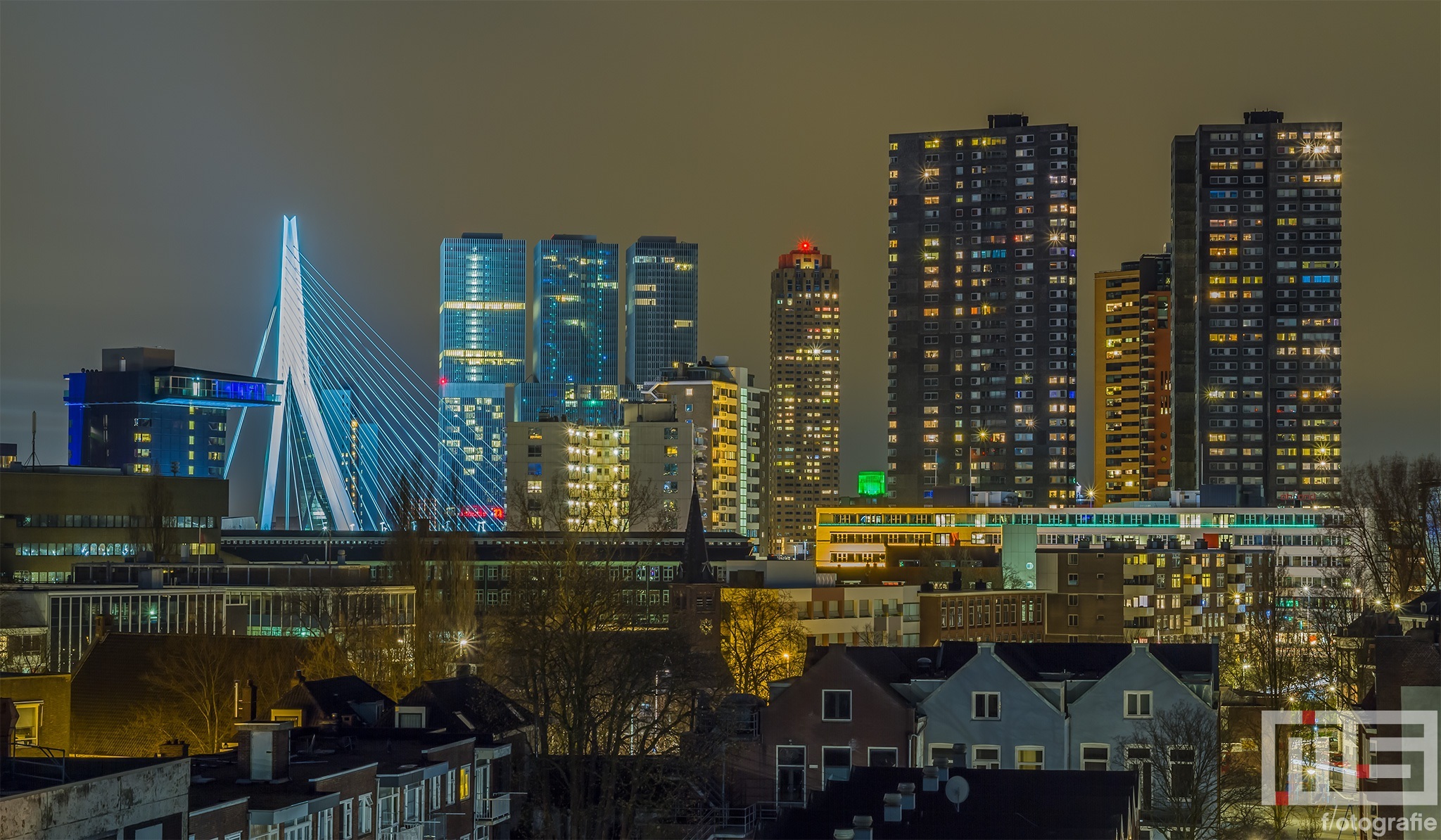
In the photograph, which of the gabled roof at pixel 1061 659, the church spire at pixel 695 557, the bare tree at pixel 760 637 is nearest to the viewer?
the gabled roof at pixel 1061 659

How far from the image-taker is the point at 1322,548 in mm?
164250

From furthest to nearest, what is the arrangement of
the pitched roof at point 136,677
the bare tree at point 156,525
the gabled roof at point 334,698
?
1. the bare tree at point 156,525
2. the pitched roof at point 136,677
3. the gabled roof at point 334,698

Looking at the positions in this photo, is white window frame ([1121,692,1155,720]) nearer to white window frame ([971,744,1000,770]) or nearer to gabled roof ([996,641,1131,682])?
gabled roof ([996,641,1131,682])

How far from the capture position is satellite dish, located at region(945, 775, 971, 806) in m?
33.5

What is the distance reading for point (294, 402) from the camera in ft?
457

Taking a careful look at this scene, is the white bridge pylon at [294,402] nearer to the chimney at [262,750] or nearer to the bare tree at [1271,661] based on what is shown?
the bare tree at [1271,661]

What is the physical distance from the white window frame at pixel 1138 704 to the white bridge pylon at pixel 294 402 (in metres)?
97.3

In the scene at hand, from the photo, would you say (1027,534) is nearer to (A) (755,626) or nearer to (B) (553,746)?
(A) (755,626)

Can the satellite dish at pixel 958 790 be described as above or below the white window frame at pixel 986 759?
above

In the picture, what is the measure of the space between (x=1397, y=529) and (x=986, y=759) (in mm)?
48372

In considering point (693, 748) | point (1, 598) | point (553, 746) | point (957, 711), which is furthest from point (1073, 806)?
point (1, 598)

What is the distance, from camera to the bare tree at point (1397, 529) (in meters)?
73.8

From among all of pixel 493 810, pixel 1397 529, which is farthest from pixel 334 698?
pixel 1397 529

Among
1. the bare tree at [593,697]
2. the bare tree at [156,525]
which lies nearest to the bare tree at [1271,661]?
the bare tree at [593,697]
